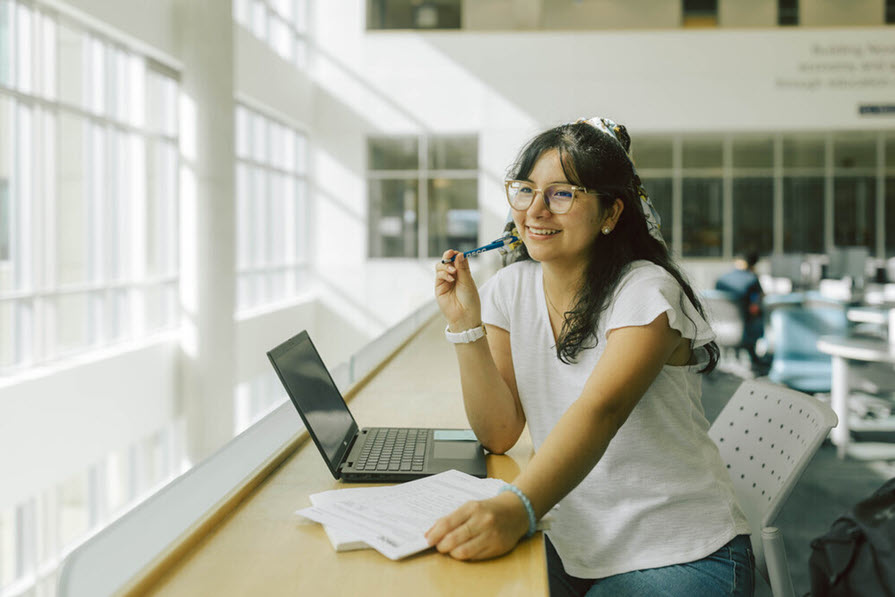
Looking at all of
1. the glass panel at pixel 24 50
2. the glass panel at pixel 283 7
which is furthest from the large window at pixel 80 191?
the glass panel at pixel 283 7

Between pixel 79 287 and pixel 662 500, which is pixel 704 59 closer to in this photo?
pixel 79 287

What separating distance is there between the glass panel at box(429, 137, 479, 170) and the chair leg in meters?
11.7

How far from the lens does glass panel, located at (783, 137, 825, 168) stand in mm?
12594

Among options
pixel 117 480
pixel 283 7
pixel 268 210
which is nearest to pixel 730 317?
pixel 117 480

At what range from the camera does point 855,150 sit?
12.6 m

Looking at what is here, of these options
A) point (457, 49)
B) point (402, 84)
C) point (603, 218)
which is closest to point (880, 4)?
point (457, 49)

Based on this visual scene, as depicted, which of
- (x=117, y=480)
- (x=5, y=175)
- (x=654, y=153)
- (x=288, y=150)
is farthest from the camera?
(x=654, y=153)

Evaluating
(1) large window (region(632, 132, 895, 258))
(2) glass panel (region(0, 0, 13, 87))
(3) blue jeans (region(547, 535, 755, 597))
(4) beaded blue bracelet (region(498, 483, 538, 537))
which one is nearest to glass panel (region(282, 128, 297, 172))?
(1) large window (region(632, 132, 895, 258))

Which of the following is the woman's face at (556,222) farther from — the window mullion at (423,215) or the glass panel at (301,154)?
the window mullion at (423,215)

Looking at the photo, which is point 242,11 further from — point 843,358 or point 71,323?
point 843,358

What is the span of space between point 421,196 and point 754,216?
531cm

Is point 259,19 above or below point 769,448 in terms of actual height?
above

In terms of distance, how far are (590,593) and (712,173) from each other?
40.6ft

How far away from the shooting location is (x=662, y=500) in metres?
1.43
